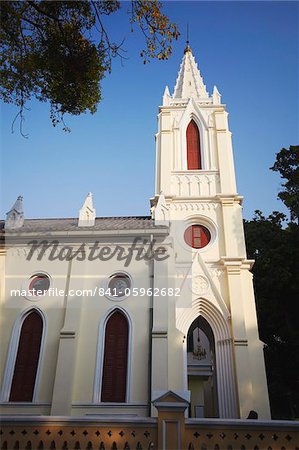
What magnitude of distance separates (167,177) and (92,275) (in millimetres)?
7674

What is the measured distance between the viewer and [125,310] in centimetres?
1363

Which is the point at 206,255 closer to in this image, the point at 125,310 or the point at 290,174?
the point at 125,310

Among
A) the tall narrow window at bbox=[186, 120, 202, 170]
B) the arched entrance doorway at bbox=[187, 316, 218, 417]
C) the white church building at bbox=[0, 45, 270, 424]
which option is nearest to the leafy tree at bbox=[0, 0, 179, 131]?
the white church building at bbox=[0, 45, 270, 424]

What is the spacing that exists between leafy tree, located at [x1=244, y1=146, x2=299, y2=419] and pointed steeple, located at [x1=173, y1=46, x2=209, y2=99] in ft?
23.7

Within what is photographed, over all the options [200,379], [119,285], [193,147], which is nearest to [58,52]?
[119,285]

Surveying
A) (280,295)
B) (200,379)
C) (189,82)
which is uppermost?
(189,82)

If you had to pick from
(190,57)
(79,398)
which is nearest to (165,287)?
(79,398)

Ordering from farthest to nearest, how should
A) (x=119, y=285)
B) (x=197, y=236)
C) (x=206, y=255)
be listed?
(x=197, y=236) < (x=206, y=255) < (x=119, y=285)

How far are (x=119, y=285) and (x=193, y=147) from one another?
10590mm

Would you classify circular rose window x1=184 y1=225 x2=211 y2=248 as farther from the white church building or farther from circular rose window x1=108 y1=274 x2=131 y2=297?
circular rose window x1=108 y1=274 x2=131 y2=297

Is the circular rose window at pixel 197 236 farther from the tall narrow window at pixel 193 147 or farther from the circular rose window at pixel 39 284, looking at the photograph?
the circular rose window at pixel 39 284

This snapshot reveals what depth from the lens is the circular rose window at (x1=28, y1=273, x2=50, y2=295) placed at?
1421 centimetres

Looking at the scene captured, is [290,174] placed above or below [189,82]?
below

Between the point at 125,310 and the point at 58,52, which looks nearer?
the point at 58,52
